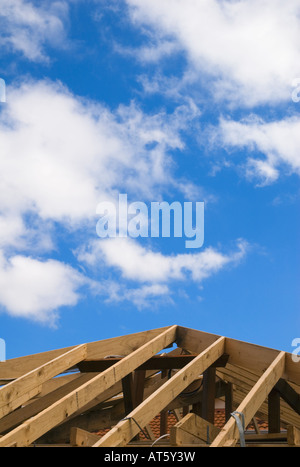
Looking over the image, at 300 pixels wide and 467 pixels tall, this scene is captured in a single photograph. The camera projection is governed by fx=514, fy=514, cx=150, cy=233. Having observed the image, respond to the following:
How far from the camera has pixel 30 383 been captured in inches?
222

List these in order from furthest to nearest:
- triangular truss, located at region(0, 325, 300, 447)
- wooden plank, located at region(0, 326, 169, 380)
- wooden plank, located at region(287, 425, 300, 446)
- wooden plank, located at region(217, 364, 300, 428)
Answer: wooden plank, located at region(217, 364, 300, 428) → wooden plank, located at region(0, 326, 169, 380) → wooden plank, located at region(287, 425, 300, 446) → triangular truss, located at region(0, 325, 300, 447)

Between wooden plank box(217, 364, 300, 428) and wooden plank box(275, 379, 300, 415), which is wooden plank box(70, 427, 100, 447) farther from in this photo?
wooden plank box(217, 364, 300, 428)

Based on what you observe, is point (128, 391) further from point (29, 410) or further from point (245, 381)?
point (245, 381)

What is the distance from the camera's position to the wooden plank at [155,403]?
4129 mm

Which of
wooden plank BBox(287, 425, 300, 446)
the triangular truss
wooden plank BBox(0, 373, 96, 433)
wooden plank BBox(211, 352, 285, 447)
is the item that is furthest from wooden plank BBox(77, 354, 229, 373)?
wooden plank BBox(287, 425, 300, 446)

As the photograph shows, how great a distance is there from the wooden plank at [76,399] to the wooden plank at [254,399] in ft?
4.92

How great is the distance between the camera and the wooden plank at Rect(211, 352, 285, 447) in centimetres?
402

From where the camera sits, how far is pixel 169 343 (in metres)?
6.78

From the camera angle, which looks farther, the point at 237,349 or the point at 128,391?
the point at 128,391

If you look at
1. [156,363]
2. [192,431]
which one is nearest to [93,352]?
[156,363]

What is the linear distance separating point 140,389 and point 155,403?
2.20 m

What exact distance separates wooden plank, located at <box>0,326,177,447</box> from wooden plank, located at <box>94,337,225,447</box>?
708 mm

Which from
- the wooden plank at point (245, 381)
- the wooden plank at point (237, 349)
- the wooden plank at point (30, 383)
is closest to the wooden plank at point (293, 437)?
the wooden plank at point (237, 349)
